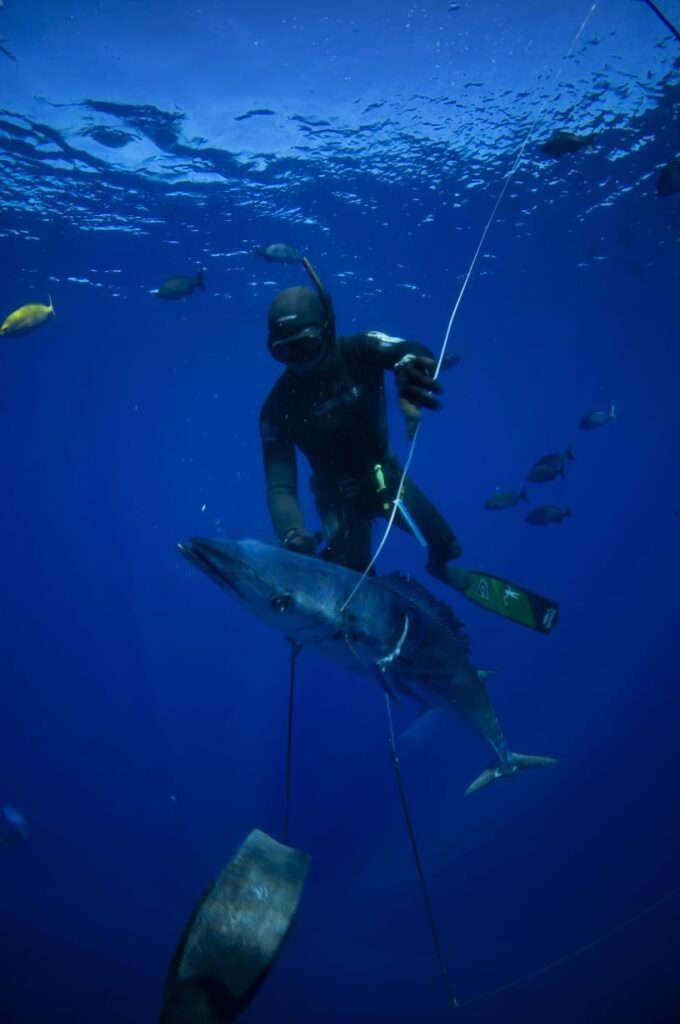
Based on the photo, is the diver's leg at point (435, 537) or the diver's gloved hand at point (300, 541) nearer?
the diver's gloved hand at point (300, 541)

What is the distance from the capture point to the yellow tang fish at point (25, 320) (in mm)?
7812

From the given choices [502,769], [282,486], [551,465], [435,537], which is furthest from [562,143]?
[502,769]

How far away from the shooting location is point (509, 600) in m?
4.66

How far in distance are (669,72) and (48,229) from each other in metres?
16.5

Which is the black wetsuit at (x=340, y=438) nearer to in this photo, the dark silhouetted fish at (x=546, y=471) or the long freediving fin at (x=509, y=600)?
the long freediving fin at (x=509, y=600)

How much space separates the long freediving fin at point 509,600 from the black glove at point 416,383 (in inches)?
90.8

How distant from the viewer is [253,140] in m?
13.0

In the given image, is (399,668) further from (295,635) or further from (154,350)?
(154,350)

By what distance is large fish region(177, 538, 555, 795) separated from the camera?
8.53 feet

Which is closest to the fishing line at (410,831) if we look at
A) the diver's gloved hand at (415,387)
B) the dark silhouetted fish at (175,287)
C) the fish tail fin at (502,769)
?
the diver's gloved hand at (415,387)

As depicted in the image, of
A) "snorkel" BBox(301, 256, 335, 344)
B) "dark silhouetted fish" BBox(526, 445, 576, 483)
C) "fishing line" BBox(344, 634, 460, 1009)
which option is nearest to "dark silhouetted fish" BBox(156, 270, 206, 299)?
"snorkel" BBox(301, 256, 335, 344)

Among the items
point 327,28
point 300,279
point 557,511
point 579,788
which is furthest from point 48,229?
point 579,788

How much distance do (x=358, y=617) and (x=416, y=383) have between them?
1330 millimetres

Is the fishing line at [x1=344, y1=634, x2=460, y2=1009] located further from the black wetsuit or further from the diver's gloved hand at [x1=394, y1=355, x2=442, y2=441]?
the diver's gloved hand at [x1=394, y1=355, x2=442, y2=441]
